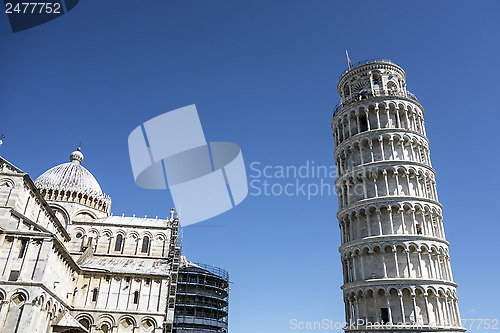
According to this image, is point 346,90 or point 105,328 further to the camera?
point 346,90

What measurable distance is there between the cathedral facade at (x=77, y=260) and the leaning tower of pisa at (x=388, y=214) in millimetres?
19263

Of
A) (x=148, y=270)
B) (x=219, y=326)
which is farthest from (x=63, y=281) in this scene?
(x=219, y=326)

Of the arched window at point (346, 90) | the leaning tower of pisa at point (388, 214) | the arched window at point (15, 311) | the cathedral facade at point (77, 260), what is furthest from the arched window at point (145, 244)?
the arched window at point (346, 90)

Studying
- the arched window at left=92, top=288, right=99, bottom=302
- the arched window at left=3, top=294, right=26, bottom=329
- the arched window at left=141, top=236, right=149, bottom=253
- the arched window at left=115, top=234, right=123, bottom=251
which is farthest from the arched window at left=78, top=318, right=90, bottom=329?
the arched window at left=3, top=294, right=26, bottom=329

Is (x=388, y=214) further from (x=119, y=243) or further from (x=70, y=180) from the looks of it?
(x=70, y=180)

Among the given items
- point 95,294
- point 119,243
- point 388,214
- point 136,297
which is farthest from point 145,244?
point 388,214

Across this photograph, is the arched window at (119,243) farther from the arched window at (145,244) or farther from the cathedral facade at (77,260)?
the arched window at (145,244)

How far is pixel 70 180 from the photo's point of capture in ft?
162

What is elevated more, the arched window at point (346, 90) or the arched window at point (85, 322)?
the arched window at point (346, 90)

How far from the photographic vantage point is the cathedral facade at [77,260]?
2761 centimetres

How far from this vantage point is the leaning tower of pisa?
31.9 m

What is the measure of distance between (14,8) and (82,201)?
33883 millimetres

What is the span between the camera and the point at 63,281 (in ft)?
112

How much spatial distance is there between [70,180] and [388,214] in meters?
39.2
